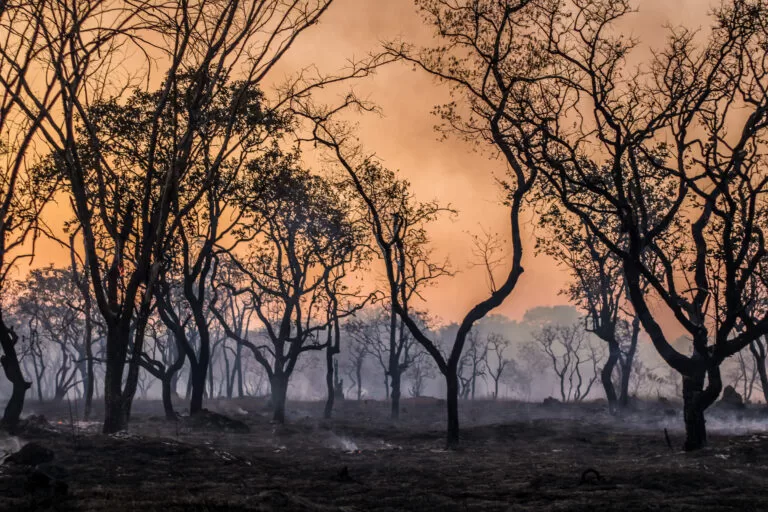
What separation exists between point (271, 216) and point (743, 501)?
26.2 m

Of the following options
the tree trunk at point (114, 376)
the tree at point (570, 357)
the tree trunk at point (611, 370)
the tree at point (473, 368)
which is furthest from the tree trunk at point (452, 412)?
the tree at point (570, 357)

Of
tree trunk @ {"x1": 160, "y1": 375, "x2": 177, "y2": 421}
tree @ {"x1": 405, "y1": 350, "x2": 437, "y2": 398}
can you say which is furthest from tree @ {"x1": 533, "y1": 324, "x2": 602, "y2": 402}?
tree trunk @ {"x1": 160, "y1": 375, "x2": 177, "y2": 421}

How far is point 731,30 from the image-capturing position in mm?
17156

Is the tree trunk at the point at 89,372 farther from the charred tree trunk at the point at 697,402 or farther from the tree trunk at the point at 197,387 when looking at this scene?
the charred tree trunk at the point at 697,402

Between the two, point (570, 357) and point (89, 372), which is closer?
point (89, 372)

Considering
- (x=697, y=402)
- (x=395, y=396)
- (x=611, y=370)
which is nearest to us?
(x=697, y=402)

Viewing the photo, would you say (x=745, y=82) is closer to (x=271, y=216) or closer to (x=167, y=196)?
(x=167, y=196)

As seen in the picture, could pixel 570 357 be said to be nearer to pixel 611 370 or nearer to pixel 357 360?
pixel 357 360

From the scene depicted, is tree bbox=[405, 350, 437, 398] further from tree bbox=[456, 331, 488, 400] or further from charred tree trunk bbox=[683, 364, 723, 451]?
charred tree trunk bbox=[683, 364, 723, 451]

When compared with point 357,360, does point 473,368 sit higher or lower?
lower

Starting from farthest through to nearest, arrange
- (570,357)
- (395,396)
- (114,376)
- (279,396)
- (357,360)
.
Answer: (357,360) < (570,357) < (395,396) < (279,396) < (114,376)

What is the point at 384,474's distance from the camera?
1425cm

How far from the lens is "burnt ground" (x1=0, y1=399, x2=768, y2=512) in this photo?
9.12 m

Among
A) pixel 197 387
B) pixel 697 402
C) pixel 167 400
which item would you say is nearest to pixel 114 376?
pixel 197 387
